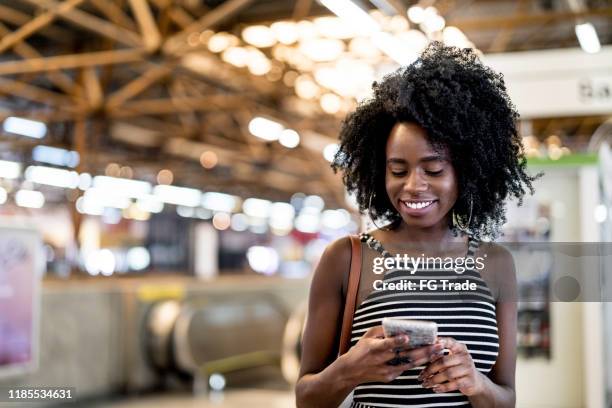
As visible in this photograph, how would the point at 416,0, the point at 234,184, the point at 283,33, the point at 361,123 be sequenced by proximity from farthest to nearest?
1. the point at 234,184
2. the point at 283,33
3. the point at 416,0
4. the point at 361,123

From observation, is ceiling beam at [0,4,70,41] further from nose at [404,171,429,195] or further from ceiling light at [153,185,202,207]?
nose at [404,171,429,195]

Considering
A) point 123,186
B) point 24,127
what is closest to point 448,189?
point 24,127

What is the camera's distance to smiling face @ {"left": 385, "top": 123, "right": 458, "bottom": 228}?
1.59 m

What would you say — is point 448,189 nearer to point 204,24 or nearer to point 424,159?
point 424,159

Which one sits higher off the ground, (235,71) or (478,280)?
A: (235,71)

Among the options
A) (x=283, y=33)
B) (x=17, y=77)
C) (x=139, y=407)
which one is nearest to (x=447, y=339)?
(x=139, y=407)

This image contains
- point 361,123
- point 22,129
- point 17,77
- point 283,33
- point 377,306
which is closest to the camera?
point 377,306

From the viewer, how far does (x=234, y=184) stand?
28.8 m

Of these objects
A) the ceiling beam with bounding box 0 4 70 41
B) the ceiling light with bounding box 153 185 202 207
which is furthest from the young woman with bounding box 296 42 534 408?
the ceiling light with bounding box 153 185 202 207

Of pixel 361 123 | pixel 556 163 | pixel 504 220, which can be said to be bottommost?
pixel 504 220

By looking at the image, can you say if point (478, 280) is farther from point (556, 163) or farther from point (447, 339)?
point (556, 163)

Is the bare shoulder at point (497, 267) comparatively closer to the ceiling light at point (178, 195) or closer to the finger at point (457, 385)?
the finger at point (457, 385)

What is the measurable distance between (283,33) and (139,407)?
6.76m

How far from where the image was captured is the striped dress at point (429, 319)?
1573mm
